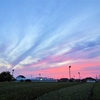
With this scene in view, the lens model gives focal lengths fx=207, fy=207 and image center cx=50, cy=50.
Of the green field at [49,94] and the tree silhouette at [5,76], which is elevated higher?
the tree silhouette at [5,76]

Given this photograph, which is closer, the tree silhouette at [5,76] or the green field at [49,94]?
the green field at [49,94]

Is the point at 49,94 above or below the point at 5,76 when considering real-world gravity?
below

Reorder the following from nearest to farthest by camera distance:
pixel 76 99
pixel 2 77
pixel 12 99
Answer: pixel 76 99 < pixel 12 99 < pixel 2 77

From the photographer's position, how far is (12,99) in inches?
736

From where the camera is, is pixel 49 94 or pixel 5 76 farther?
pixel 5 76

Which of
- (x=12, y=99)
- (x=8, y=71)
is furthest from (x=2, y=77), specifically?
(x=12, y=99)

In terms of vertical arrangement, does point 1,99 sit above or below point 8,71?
below

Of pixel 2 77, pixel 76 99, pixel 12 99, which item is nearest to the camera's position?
pixel 76 99

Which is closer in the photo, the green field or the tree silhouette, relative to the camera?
the green field

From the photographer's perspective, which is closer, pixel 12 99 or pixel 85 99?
pixel 85 99

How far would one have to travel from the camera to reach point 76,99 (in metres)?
17.4

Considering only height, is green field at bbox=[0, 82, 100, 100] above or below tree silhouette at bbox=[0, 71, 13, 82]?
below

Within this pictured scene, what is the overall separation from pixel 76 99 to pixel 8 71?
411 ft

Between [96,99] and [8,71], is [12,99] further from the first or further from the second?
[8,71]
